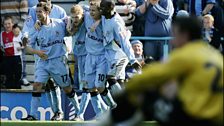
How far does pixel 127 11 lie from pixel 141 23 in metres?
0.37

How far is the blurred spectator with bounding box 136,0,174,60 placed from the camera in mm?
16547

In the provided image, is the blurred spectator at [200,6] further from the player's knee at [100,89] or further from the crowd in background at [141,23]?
the player's knee at [100,89]

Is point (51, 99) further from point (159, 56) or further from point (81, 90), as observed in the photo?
point (159, 56)

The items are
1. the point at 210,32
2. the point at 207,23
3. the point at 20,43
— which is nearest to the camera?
the point at 207,23

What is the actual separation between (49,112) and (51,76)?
36.8 inches

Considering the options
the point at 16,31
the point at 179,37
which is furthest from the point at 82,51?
the point at 179,37

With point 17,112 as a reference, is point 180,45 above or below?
above

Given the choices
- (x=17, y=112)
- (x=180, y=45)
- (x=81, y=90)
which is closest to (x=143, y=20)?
(x=81, y=90)

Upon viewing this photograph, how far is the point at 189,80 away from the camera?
24.5ft

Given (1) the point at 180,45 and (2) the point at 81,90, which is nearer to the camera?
(1) the point at 180,45

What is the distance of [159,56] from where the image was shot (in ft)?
54.4

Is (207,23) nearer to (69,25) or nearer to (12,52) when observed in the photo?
(69,25)

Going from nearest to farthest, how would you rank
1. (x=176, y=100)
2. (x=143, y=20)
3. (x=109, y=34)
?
(x=176, y=100), (x=109, y=34), (x=143, y=20)

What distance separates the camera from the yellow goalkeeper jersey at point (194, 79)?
740 centimetres
